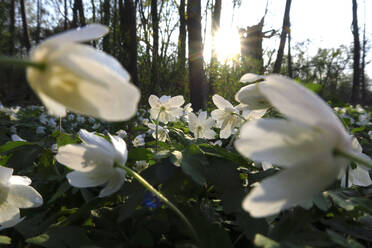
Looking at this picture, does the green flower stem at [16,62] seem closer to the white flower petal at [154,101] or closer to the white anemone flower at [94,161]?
the white anemone flower at [94,161]

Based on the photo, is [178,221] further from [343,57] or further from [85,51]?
[343,57]

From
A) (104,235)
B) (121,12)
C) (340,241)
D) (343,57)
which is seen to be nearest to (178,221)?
(104,235)

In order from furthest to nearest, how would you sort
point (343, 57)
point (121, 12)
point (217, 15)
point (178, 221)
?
point (343, 57)
point (217, 15)
point (121, 12)
point (178, 221)

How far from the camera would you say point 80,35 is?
0.46 meters

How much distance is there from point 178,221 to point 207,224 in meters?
0.07

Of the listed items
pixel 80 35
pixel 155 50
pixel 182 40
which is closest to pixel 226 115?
pixel 80 35

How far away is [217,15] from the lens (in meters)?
9.48

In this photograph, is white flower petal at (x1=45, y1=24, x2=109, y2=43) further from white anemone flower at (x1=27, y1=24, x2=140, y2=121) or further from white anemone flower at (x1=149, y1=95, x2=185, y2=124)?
white anemone flower at (x1=149, y1=95, x2=185, y2=124)

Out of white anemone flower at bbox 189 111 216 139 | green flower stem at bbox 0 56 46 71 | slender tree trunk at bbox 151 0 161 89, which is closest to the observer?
green flower stem at bbox 0 56 46 71

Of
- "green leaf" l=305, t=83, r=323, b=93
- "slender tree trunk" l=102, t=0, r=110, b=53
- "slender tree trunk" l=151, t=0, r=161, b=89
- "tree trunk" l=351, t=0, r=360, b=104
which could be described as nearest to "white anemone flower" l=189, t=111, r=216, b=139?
"green leaf" l=305, t=83, r=323, b=93

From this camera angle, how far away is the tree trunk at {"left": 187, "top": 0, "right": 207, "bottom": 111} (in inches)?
263

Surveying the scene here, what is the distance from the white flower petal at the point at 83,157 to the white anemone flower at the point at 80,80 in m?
0.22

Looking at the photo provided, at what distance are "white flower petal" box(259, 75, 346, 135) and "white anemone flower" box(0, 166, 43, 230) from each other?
0.68 m

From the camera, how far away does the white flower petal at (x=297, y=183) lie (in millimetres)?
433
